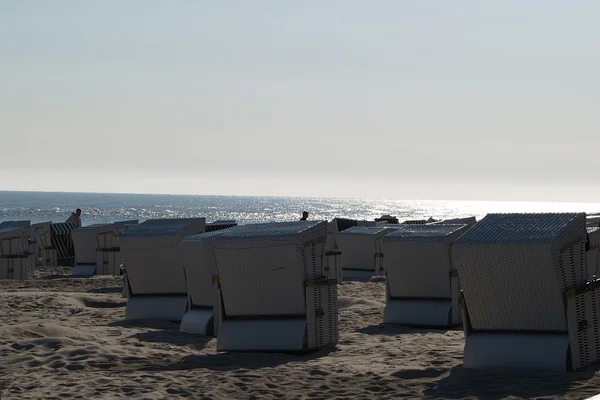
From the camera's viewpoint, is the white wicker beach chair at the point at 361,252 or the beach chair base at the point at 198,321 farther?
the white wicker beach chair at the point at 361,252

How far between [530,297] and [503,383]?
1003 mm

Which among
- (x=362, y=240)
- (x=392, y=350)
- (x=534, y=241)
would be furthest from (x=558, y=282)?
(x=362, y=240)

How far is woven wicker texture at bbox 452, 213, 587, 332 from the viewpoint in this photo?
795 centimetres

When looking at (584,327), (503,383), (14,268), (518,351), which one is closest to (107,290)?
(14,268)

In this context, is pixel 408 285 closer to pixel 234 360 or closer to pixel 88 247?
pixel 234 360

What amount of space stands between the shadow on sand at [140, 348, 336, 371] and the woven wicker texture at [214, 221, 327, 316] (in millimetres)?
489

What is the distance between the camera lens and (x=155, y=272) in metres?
12.6

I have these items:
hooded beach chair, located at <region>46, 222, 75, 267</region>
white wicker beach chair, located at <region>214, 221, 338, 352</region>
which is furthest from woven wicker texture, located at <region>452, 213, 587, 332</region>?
hooded beach chair, located at <region>46, 222, 75, 267</region>

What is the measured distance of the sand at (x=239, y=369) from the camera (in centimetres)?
731

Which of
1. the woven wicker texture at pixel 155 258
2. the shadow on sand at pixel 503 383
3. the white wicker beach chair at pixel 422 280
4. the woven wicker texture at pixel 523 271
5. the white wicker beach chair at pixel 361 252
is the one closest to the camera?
the shadow on sand at pixel 503 383

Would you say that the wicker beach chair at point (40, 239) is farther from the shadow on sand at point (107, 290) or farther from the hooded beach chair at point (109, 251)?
the shadow on sand at point (107, 290)

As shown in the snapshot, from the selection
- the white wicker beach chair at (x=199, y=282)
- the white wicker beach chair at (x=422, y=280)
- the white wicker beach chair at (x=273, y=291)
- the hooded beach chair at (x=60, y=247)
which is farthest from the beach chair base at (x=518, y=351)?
the hooded beach chair at (x=60, y=247)

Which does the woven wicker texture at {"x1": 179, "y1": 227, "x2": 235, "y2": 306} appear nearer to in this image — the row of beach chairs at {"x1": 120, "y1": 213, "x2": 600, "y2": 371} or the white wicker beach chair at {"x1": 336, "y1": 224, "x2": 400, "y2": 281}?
the row of beach chairs at {"x1": 120, "y1": 213, "x2": 600, "y2": 371}

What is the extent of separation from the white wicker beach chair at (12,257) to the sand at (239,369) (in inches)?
326
